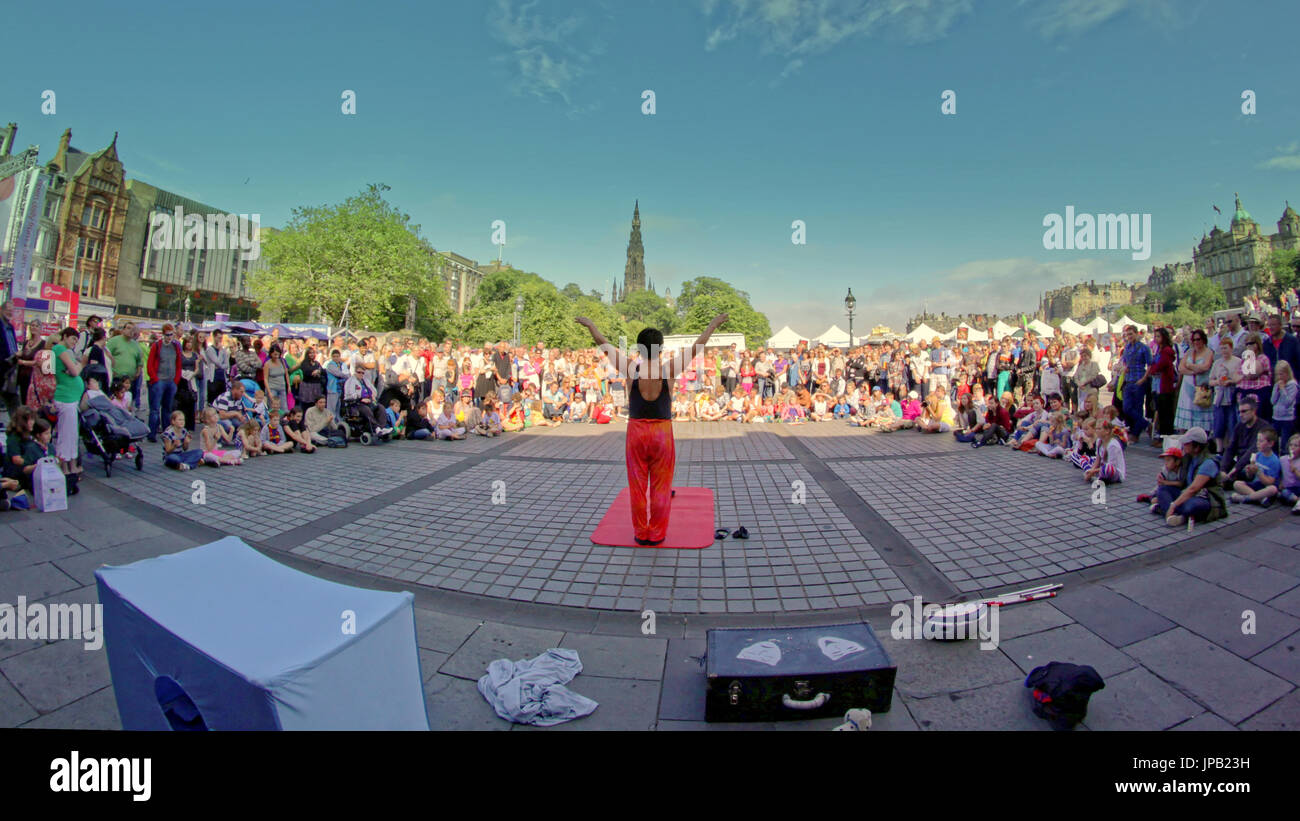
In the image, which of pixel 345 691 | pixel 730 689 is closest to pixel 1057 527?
pixel 730 689

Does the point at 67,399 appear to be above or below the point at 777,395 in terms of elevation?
below

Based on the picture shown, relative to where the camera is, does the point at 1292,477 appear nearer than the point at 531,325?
Yes

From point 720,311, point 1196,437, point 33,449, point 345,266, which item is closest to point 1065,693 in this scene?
point 1196,437

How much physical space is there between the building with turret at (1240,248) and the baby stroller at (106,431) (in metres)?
123

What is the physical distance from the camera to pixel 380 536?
579cm

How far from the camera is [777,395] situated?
59.9ft

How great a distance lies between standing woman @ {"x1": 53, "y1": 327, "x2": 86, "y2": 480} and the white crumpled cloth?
7.81 metres

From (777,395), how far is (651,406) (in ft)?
43.1

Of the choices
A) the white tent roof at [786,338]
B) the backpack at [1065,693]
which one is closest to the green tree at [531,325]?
the white tent roof at [786,338]

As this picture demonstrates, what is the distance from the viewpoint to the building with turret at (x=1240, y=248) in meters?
83.6

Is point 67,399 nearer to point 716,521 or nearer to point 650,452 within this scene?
point 650,452
